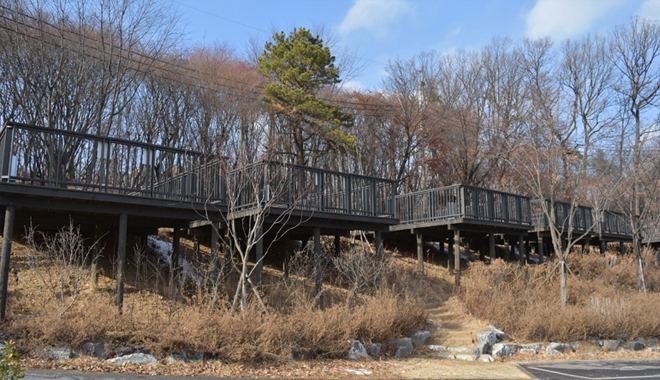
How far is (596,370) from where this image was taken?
34.5 feet

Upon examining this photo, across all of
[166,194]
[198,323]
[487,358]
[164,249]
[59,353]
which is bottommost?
[487,358]

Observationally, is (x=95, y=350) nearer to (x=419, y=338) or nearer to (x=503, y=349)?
(x=419, y=338)

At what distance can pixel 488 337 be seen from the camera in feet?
39.2

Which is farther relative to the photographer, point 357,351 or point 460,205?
point 460,205

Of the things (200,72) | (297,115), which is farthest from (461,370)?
(200,72)

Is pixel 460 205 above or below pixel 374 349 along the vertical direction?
above

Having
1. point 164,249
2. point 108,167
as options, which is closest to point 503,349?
point 108,167

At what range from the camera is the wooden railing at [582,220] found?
71.5 feet

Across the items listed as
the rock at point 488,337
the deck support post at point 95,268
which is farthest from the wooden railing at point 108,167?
the rock at point 488,337

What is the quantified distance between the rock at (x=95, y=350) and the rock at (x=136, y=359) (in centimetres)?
21

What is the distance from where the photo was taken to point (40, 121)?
1742cm

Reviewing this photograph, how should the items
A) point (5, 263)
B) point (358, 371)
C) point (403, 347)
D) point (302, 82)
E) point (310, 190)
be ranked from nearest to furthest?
point (358, 371), point (5, 263), point (403, 347), point (310, 190), point (302, 82)

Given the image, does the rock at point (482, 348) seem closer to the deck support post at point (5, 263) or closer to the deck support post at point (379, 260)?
the deck support post at point (379, 260)

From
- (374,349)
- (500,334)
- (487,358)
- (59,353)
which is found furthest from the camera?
(500,334)
